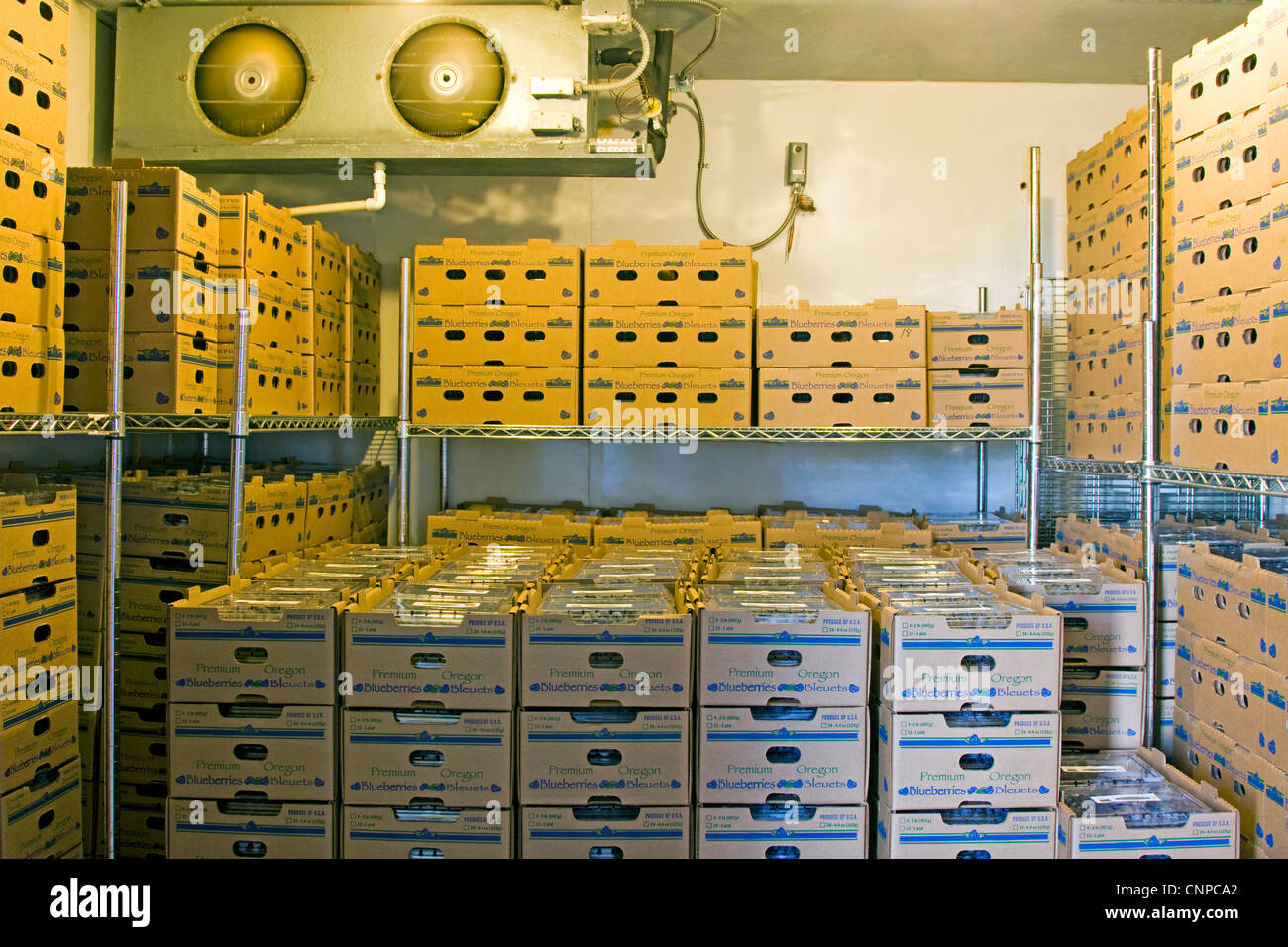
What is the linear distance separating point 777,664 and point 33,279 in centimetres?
201

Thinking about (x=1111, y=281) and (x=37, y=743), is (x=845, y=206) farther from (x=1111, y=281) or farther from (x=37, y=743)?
(x=37, y=743)

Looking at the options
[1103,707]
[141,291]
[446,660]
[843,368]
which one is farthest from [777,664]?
[141,291]

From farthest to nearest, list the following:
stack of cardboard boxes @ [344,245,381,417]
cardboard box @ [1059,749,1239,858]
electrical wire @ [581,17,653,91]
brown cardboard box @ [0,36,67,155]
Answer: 1. stack of cardboard boxes @ [344,245,381,417]
2. electrical wire @ [581,17,653,91]
3. brown cardboard box @ [0,36,67,155]
4. cardboard box @ [1059,749,1239,858]

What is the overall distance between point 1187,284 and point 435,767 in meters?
2.33

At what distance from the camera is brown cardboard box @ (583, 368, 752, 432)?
3.44m

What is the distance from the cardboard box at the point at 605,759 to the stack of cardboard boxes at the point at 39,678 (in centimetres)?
119

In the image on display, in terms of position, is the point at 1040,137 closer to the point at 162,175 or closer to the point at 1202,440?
the point at 1202,440

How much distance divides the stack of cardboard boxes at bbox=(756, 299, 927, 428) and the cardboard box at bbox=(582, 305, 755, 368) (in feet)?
0.35

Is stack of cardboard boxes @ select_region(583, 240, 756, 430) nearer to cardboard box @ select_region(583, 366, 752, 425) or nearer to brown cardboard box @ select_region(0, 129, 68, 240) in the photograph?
cardboard box @ select_region(583, 366, 752, 425)

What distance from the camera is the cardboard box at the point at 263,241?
2.96 meters

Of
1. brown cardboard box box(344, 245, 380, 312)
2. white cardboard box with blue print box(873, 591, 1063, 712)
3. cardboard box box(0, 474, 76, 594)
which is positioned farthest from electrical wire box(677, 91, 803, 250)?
cardboard box box(0, 474, 76, 594)

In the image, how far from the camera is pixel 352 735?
205 centimetres

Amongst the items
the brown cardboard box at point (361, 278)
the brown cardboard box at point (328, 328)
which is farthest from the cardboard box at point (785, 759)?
the brown cardboard box at point (361, 278)

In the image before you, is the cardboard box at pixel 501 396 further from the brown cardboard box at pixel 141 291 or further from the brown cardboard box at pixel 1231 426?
the brown cardboard box at pixel 1231 426
